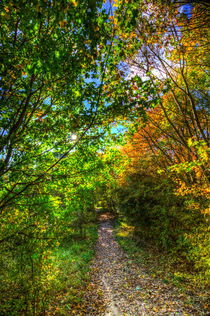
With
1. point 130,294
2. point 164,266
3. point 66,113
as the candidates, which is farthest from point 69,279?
point 66,113

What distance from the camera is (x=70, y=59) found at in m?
2.53

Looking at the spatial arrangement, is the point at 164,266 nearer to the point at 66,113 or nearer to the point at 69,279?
the point at 69,279

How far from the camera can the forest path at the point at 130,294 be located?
15.1ft

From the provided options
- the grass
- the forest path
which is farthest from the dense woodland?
the forest path

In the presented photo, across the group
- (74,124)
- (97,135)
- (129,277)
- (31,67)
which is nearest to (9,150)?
(74,124)

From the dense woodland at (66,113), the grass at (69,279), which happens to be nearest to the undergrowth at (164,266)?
the dense woodland at (66,113)

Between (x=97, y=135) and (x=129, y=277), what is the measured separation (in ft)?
24.5

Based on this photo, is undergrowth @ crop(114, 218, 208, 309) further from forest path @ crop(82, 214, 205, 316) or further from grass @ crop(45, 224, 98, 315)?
grass @ crop(45, 224, 98, 315)

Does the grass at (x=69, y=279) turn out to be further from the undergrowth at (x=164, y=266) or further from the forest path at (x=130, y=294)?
the undergrowth at (x=164, y=266)

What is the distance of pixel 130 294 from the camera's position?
18.1 feet

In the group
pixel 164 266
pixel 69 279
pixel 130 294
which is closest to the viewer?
pixel 130 294

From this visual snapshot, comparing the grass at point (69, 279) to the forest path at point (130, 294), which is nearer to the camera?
the forest path at point (130, 294)

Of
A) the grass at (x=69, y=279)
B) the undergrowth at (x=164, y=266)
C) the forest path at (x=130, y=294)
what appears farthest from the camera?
the undergrowth at (x=164, y=266)

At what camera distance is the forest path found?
461cm
